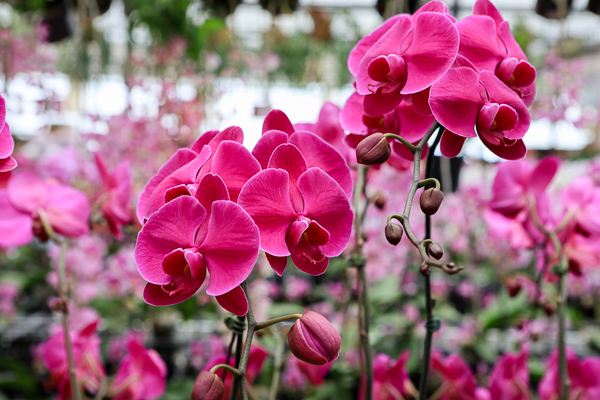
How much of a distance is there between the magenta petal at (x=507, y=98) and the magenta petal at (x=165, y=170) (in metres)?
0.19

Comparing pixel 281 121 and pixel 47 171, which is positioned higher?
pixel 281 121

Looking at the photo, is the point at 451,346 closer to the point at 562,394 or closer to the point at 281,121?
the point at 562,394

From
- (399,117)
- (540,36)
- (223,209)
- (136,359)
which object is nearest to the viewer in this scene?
(223,209)

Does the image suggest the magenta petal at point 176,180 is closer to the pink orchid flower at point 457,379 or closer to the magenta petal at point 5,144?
the magenta petal at point 5,144

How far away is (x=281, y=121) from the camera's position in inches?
10.7

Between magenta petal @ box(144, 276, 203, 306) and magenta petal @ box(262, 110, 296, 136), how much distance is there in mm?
110

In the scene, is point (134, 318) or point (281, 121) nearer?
point (281, 121)

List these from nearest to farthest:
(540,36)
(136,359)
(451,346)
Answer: (136,359) < (451,346) < (540,36)

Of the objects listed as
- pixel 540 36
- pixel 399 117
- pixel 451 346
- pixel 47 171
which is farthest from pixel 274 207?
pixel 540 36

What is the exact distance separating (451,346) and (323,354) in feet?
3.65

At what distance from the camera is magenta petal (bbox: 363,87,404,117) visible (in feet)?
0.93

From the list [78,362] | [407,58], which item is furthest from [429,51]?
[78,362]

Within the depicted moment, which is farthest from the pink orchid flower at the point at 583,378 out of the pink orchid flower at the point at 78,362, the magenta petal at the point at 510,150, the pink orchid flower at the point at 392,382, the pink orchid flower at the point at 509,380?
the pink orchid flower at the point at 78,362

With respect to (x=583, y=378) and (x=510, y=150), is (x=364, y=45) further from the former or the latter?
(x=583, y=378)
